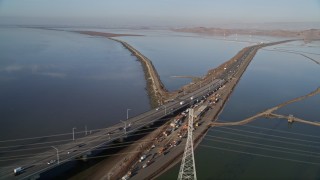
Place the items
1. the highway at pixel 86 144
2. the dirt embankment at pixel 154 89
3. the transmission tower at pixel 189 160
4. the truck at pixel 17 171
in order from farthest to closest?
the dirt embankment at pixel 154 89
the highway at pixel 86 144
the truck at pixel 17 171
the transmission tower at pixel 189 160

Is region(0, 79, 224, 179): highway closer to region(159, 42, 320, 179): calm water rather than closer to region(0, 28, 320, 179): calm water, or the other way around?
region(0, 28, 320, 179): calm water

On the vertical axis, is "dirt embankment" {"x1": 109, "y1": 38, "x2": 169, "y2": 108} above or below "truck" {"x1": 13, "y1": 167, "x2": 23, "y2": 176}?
above

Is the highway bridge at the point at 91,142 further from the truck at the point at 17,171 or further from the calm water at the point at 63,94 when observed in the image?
the calm water at the point at 63,94

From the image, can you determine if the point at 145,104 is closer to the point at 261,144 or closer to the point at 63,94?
the point at 63,94

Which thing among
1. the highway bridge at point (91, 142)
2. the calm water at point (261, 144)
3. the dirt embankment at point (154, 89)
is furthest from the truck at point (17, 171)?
the dirt embankment at point (154, 89)

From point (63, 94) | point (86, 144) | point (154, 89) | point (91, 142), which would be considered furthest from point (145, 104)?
point (86, 144)

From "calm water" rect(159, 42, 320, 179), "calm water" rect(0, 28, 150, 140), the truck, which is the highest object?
"calm water" rect(0, 28, 150, 140)

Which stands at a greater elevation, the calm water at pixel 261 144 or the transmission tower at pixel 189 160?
the transmission tower at pixel 189 160

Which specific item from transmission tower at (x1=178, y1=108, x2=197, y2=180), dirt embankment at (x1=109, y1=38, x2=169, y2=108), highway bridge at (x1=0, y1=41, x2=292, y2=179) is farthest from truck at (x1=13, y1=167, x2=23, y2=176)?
dirt embankment at (x1=109, y1=38, x2=169, y2=108)

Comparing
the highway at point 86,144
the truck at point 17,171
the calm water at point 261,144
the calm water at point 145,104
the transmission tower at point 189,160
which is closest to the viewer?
the transmission tower at point 189,160
